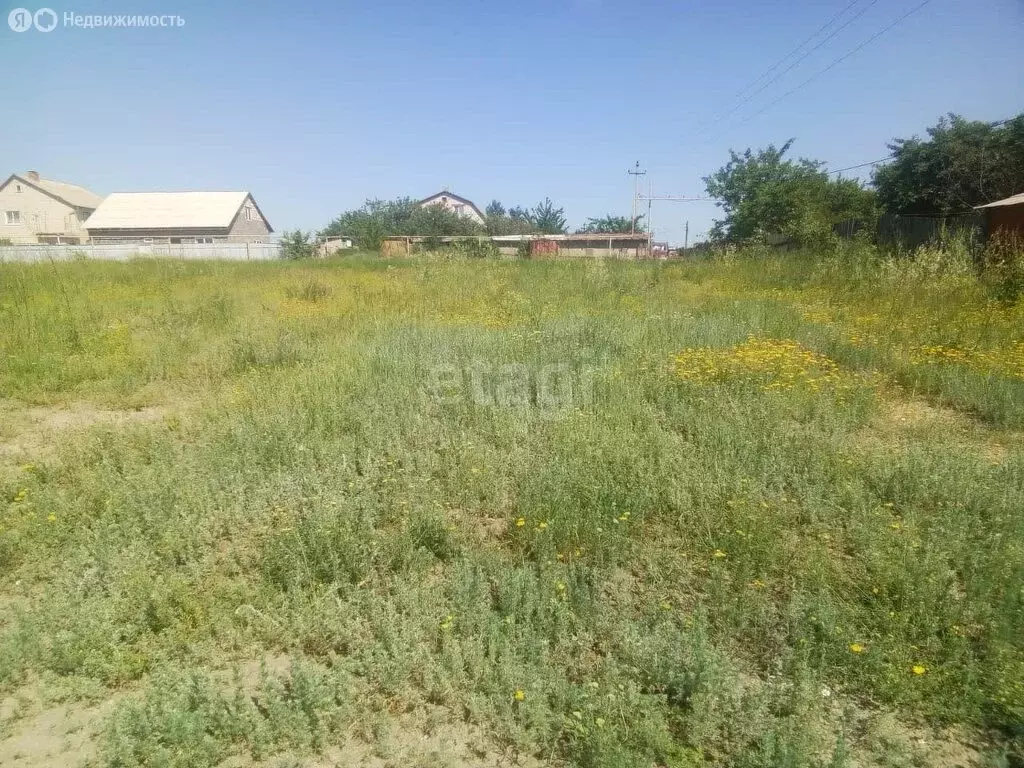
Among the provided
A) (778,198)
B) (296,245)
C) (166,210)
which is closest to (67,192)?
(166,210)

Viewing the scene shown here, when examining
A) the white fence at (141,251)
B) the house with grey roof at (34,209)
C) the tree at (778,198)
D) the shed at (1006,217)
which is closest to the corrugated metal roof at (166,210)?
the house with grey roof at (34,209)

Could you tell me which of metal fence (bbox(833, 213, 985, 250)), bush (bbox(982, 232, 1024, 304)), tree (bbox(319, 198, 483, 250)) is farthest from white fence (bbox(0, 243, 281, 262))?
metal fence (bbox(833, 213, 985, 250))

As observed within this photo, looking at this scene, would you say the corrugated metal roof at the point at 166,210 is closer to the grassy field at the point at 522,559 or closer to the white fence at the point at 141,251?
the white fence at the point at 141,251

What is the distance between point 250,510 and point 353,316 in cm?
607

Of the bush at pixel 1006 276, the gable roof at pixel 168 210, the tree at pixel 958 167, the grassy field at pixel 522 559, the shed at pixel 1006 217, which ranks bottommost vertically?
the grassy field at pixel 522 559

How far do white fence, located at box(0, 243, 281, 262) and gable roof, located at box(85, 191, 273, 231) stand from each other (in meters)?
11.4

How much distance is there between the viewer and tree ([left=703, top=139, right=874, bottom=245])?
2169cm

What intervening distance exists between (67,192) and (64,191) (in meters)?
0.19

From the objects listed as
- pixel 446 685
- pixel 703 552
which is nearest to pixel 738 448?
pixel 703 552

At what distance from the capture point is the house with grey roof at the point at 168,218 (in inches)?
1426

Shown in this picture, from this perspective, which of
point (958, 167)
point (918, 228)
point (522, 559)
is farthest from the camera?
point (958, 167)

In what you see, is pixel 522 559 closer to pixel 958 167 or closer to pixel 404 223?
pixel 958 167

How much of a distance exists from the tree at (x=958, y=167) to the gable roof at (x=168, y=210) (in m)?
39.3

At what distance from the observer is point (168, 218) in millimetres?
36812
